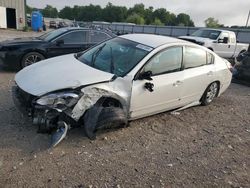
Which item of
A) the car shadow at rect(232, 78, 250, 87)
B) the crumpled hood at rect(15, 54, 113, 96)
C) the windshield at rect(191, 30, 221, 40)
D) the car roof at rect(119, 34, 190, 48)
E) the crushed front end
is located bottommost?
the car shadow at rect(232, 78, 250, 87)

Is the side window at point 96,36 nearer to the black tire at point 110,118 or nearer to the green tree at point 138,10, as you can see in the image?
the black tire at point 110,118

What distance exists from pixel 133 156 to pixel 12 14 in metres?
30.6

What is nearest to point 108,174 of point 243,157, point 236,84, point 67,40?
point 243,157

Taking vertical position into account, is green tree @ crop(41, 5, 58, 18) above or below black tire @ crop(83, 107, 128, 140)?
above

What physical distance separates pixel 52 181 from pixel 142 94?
204 centimetres

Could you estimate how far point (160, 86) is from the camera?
4.64m

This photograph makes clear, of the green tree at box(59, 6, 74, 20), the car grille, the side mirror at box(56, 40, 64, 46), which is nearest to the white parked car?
the side mirror at box(56, 40, 64, 46)

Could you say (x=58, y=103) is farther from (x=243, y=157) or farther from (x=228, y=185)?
(x=243, y=157)

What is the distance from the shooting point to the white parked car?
1284cm

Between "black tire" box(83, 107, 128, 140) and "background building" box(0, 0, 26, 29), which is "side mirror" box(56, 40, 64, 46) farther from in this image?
"background building" box(0, 0, 26, 29)

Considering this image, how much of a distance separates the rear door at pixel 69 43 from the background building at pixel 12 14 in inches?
949

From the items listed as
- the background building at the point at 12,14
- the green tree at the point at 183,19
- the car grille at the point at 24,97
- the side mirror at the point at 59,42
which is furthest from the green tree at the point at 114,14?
the car grille at the point at 24,97

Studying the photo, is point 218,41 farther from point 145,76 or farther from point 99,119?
point 99,119

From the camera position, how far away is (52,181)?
3.10 m
